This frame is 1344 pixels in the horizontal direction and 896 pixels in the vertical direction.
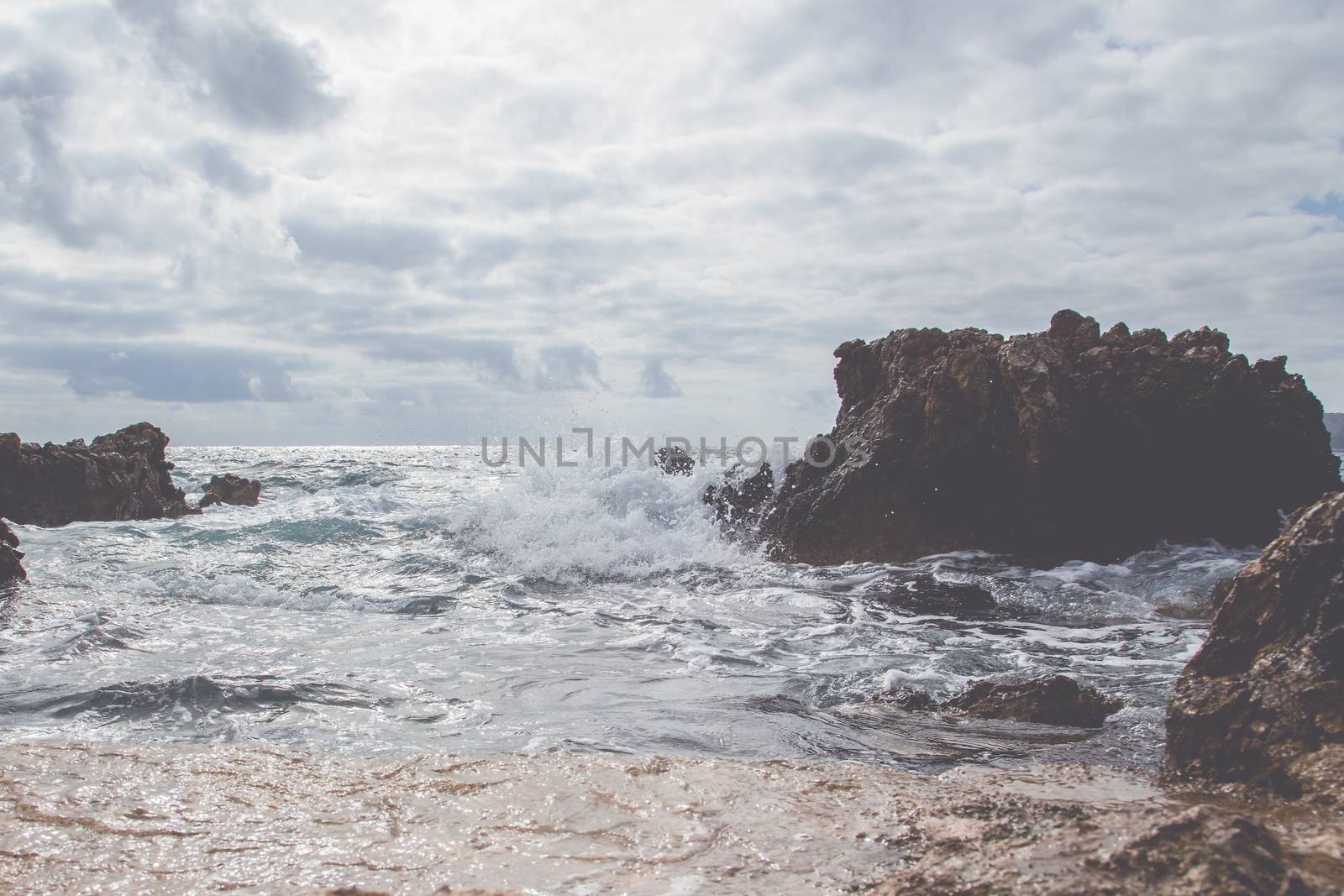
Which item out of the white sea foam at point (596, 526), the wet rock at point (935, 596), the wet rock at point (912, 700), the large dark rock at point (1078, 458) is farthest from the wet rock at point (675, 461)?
the wet rock at point (912, 700)

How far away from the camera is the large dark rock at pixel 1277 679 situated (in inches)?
114

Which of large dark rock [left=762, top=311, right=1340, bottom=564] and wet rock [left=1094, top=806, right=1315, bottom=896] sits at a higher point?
large dark rock [left=762, top=311, right=1340, bottom=564]

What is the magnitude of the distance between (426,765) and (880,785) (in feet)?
6.68

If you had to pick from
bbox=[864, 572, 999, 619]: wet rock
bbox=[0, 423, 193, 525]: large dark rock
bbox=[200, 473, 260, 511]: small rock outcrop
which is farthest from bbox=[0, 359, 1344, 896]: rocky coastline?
bbox=[200, 473, 260, 511]: small rock outcrop

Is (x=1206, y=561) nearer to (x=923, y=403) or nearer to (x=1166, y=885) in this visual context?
(x=923, y=403)

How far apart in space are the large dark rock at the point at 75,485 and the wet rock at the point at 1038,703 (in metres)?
17.0

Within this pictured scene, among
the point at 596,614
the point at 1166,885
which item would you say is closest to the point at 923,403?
the point at 596,614

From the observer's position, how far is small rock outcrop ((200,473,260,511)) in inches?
883

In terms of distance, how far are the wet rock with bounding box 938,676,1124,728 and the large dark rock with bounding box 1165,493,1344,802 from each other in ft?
4.09

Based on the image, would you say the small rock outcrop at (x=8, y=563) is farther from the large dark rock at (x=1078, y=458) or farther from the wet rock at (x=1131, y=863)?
the wet rock at (x=1131, y=863)

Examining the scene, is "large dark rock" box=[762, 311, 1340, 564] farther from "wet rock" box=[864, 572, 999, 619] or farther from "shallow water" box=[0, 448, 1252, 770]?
"wet rock" box=[864, 572, 999, 619]

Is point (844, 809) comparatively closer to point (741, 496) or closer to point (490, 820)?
point (490, 820)

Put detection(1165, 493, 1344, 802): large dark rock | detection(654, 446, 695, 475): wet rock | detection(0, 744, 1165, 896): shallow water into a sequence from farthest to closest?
1. detection(654, 446, 695, 475): wet rock
2. detection(1165, 493, 1344, 802): large dark rock
3. detection(0, 744, 1165, 896): shallow water

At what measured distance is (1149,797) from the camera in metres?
3.11
